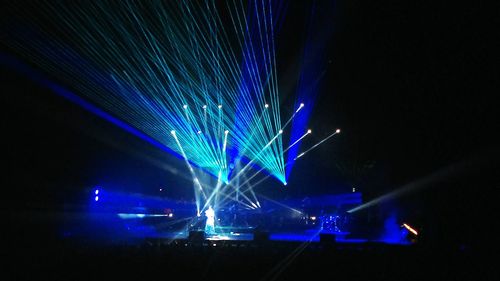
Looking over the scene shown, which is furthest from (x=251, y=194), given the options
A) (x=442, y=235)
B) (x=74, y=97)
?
(x=442, y=235)

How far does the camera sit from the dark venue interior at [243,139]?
851 centimetres

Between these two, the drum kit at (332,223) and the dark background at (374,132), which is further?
the drum kit at (332,223)

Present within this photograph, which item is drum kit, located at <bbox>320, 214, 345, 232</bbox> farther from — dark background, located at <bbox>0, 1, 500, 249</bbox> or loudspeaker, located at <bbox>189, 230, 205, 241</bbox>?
loudspeaker, located at <bbox>189, 230, 205, 241</bbox>

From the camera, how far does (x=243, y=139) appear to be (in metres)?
18.9

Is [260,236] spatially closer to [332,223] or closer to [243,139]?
[332,223]

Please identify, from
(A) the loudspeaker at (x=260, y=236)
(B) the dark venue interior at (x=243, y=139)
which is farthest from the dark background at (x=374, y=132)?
(A) the loudspeaker at (x=260, y=236)

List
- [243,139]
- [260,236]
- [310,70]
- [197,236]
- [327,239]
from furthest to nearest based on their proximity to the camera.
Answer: [243,139], [310,70], [197,236], [260,236], [327,239]

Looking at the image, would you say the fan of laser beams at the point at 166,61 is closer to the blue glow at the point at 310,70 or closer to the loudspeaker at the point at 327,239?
the blue glow at the point at 310,70

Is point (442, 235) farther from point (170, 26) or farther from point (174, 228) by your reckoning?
point (174, 228)

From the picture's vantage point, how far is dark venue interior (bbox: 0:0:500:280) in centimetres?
851

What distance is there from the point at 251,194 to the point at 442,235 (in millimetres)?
14002

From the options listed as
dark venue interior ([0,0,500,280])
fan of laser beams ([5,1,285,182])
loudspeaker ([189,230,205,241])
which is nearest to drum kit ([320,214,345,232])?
dark venue interior ([0,0,500,280])

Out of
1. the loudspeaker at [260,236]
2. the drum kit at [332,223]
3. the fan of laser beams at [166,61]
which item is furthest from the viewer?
the drum kit at [332,223]

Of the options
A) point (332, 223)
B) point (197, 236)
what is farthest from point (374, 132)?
point (197, 236)
